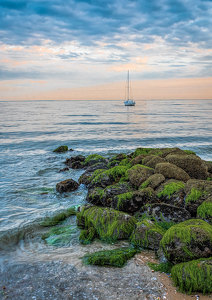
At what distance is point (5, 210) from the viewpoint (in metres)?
7.40

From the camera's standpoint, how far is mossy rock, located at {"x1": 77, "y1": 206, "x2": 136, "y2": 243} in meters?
5.45

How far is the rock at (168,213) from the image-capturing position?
Result: 5586 millimetres

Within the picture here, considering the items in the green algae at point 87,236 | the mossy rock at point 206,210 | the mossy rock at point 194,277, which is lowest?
the green algae at point 87,236

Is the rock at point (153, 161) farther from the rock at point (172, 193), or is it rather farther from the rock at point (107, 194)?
the rock at point (172, 193)

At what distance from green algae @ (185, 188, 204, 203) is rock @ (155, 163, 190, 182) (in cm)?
158

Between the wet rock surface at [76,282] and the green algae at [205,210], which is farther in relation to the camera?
the green algae at [205,210]

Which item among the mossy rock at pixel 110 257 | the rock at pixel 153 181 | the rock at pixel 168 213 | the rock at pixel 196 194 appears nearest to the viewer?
the mossy rock at pixel 110 257

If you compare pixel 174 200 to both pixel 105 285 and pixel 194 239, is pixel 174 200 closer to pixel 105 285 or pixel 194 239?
pixel 194 239

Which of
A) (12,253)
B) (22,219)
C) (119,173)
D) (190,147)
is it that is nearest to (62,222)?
(22,219)

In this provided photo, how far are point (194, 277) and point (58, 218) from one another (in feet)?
13.7

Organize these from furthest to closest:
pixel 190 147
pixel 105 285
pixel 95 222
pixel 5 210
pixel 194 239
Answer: pixel 190 147 → pixel 5 210 → pixel 95 222 → pixel 194 239 → pixel 105 285

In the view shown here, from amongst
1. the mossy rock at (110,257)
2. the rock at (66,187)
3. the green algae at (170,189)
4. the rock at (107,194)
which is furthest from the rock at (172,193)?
the rock at (66,187)

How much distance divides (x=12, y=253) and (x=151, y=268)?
2.93 metres

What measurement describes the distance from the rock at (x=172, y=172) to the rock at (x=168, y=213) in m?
2.11
